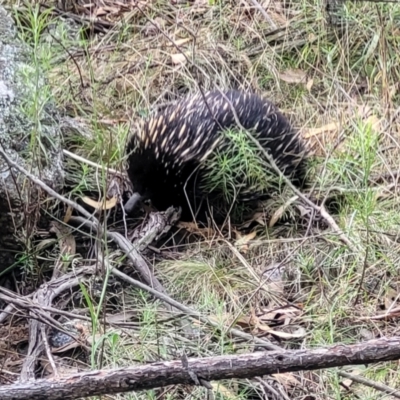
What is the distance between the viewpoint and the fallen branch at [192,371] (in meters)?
1.34

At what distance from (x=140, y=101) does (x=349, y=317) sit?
1.36 metres

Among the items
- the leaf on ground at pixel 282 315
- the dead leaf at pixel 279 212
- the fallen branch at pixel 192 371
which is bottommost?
the leaf on ground at pixel 282 315

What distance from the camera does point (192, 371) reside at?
136 cm

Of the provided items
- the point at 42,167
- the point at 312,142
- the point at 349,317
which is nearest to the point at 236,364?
the point at 349,317

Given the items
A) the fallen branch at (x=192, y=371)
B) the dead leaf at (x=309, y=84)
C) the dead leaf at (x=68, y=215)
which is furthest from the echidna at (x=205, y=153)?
the fallen branch at (x=192, y=371)

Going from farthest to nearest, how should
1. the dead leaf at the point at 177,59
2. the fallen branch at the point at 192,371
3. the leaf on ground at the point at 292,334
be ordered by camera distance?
the dead leaf at the point at 177,59, the leaf on ground at the point at 292,334, the fallen branch at the point at 192,371

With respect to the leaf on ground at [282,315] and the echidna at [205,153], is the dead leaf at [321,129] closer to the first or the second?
the echidna at [205,153]

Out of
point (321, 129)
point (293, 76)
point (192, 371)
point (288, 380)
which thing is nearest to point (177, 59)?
point (293, 76)

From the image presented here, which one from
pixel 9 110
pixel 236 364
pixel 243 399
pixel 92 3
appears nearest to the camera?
pixel 236 364

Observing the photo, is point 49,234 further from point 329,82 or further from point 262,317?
point 329,82

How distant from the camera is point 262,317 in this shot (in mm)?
2242

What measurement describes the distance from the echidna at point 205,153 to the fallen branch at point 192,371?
122 centimetres

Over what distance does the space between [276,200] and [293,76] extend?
729mm

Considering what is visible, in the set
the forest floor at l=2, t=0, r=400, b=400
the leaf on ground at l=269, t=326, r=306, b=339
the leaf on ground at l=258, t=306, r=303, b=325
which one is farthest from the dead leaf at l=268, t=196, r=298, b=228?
the leaf on ground at l=269, t=326, r=306, b=339
